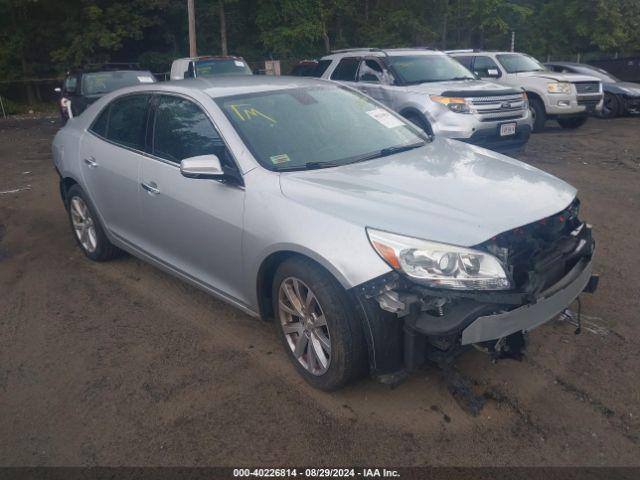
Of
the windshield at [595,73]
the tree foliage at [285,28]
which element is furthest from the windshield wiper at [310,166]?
the tree foliage at [285,28]

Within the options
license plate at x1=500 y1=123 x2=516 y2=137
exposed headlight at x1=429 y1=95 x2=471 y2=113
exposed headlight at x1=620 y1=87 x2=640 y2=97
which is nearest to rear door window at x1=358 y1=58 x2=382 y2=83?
exposed headlight at x1=429 y1=95 x2=471 y2=113

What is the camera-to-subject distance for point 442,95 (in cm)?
832

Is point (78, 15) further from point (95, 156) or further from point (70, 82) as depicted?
point (95, 156)

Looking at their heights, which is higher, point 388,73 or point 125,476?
point 388,73

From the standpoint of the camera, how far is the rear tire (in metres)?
5.06

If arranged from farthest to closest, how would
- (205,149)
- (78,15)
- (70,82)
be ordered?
(78,15)
(70,82)
(205,149)

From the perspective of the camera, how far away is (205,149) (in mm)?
3746

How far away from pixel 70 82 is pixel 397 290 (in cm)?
1334

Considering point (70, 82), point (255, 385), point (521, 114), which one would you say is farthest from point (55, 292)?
point (70, 82)

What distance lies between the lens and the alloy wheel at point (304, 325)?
3086 mm

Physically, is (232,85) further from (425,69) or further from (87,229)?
(425,69)

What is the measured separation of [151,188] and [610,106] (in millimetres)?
14155

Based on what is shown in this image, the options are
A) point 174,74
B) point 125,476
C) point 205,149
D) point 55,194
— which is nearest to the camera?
point 125,476

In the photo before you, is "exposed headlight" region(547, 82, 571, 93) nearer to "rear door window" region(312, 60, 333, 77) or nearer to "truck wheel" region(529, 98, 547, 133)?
"truck wheel" region(529, 98, 547, 133)
